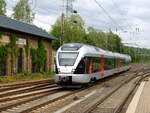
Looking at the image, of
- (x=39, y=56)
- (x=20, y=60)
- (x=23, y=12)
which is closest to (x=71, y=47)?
(x=20, y=60)

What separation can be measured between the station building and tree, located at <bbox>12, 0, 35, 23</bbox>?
2929cm

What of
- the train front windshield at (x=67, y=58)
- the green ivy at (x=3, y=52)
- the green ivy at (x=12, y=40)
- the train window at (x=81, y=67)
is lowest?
the train window at (x=81, y=67)

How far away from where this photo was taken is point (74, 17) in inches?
2869

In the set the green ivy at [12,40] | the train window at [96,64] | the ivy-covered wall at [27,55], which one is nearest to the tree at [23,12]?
the ivy-covered wall at [27,55]

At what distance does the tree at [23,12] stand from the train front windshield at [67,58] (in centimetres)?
5036

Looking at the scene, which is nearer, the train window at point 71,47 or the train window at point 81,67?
the train window at point 81,67

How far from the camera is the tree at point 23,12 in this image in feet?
224

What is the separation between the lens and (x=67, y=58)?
1916cm

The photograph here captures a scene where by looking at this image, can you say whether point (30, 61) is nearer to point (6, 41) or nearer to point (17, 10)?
point (6, 41)

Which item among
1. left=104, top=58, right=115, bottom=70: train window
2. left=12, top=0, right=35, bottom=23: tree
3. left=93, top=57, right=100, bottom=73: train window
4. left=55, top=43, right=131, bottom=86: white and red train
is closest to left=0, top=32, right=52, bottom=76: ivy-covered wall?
left=104, top=58, right=115, bottom=70: train window

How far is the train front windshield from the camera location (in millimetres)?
18962

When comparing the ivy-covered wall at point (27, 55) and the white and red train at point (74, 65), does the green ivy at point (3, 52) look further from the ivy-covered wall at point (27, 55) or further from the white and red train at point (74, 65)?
the white and red train at point (74, 65)

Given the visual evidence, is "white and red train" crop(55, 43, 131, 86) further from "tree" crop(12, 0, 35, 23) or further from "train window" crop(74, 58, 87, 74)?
"tree" crop(12, 0, 35, 23)

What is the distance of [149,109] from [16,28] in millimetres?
21954
